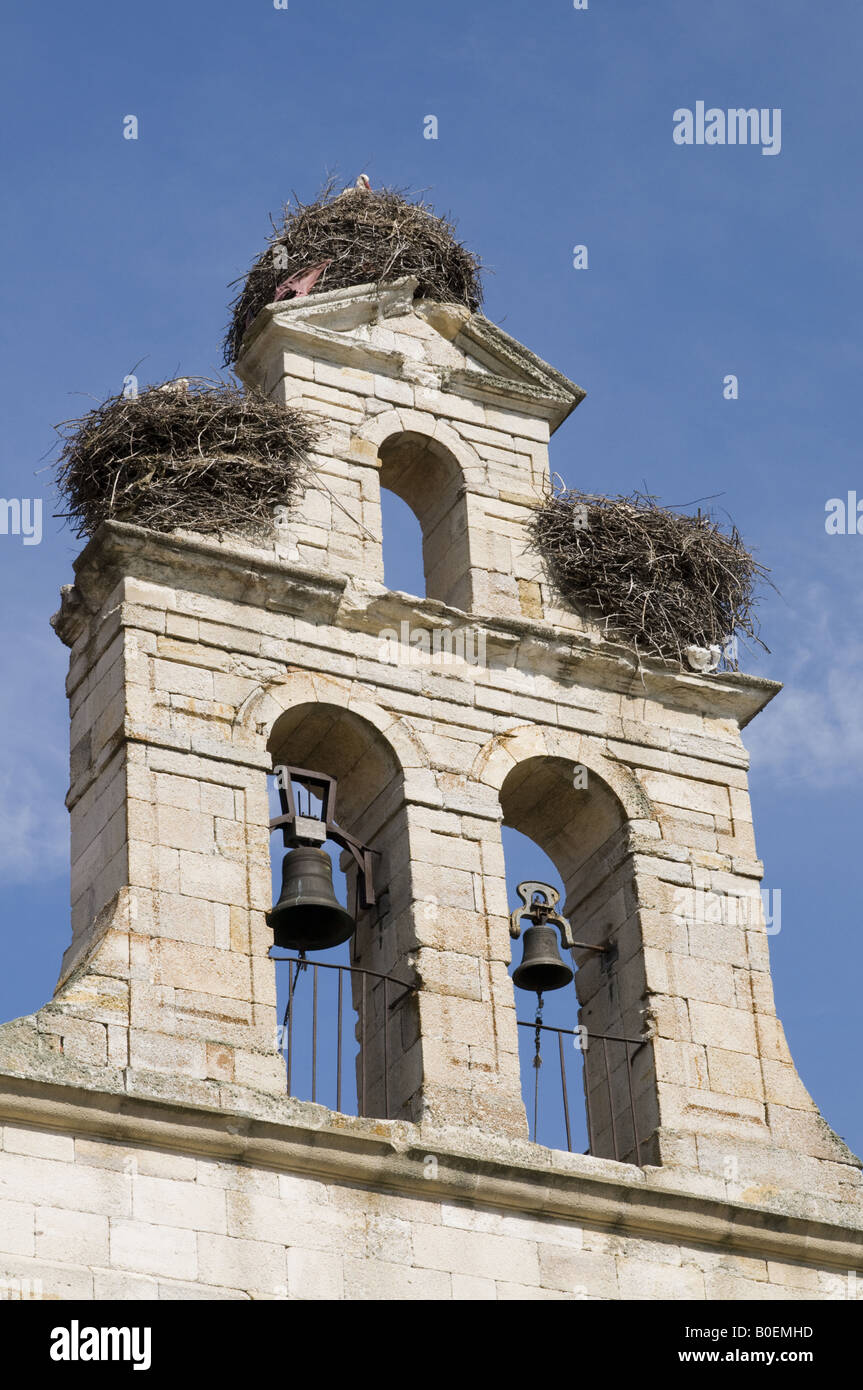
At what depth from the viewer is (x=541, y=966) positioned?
15.5m

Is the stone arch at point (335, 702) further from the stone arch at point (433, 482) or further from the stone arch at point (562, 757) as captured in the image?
the stone arch at point (433, 482)

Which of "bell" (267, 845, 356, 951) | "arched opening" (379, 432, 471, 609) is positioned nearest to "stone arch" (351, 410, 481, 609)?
"arched opening" (379, 432, 471, 609)

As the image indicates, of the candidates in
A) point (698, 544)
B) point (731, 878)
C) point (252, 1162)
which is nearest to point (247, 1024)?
point (252, 1162)

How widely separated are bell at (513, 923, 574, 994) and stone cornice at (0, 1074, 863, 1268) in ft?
4.05

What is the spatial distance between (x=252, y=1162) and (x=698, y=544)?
4890mm

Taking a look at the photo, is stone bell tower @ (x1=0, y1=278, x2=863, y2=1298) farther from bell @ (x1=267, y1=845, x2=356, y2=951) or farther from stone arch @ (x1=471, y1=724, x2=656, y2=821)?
bell @ (x1=267, y1=845, x2=356, y2=951)

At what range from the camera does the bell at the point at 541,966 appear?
15484mm

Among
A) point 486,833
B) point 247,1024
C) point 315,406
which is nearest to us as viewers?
point 247,1024

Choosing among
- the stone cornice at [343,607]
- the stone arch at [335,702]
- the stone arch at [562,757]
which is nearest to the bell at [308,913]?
the stone arch at [335,702]

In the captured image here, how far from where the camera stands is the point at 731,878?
1611 cm

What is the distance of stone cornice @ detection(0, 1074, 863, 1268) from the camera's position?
44.6 ft

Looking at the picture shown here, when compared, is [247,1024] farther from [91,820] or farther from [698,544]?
[698,544]

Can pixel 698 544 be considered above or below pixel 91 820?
above
